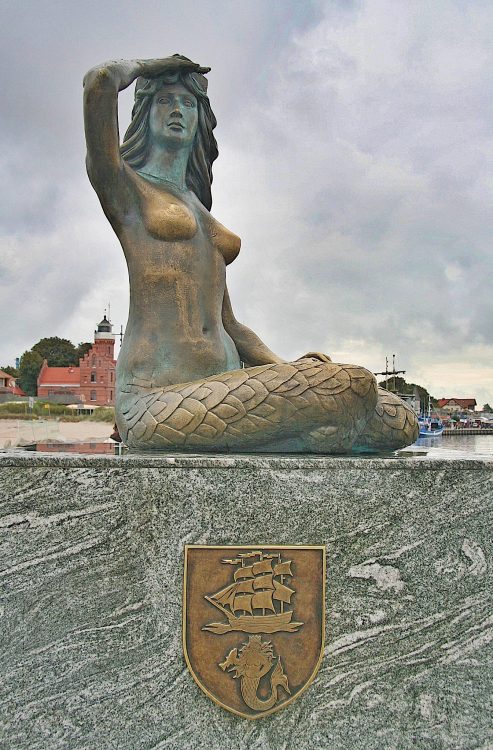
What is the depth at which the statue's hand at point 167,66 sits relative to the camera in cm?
347

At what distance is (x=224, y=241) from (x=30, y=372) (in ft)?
152

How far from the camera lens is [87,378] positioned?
44344 millimetres

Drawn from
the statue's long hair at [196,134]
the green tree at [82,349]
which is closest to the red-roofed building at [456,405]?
the green tree at [82,349]

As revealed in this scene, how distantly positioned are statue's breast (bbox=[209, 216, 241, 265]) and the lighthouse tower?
131ft

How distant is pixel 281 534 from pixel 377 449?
959mm

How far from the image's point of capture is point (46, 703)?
2.45 metres

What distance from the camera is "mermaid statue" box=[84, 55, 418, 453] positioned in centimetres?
294

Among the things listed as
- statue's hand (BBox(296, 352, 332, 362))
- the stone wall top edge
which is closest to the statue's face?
statue's hand (BBox(296, 352, 332, 362))

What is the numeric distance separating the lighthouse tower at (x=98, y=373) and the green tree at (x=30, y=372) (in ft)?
14.5

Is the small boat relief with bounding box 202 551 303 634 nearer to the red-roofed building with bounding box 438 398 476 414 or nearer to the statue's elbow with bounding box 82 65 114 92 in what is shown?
the statue's elbow with bounding box 82 65 114 92

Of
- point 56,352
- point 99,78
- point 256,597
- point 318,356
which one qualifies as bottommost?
point 256,597

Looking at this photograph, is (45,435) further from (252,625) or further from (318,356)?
(252,625)

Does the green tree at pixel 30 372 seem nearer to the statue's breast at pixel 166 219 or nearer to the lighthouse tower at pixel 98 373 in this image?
the lighthouse tower at pixel 98 373

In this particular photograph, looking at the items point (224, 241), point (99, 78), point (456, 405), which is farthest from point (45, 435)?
point (456, 405)
